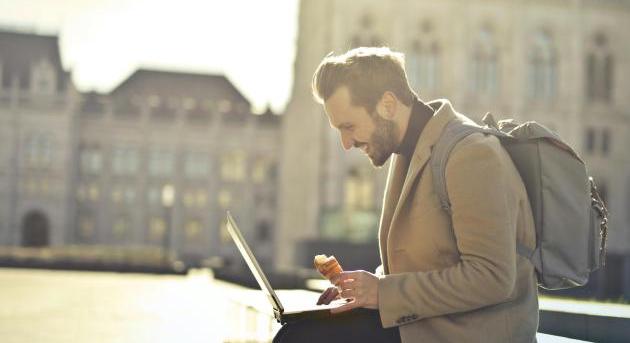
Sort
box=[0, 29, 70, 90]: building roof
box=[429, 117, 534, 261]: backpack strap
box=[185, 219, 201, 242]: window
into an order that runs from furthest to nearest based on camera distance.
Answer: box=[185, 219, 201, 242]: window < box=[0, 29, 70, 90]: building roof < box=[429, 117, 534, 261]: backpack strap

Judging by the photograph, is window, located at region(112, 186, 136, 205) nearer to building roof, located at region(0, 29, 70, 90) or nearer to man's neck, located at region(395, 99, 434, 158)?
building roof, located at region(0, 29, 70, 90)

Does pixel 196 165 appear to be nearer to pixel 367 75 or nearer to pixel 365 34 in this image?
pixel 365 34

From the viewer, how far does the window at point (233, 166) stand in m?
66.1

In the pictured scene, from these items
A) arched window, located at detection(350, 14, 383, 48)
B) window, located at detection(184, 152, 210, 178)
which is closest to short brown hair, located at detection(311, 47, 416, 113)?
arched window, located at detection(350, 14, 383, 48)

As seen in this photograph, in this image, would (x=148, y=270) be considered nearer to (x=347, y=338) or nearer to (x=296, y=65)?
(x=296, y=65)

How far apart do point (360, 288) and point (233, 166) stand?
63.7 meters

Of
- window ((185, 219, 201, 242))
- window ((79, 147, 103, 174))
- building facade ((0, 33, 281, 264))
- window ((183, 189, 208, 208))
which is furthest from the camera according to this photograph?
window ((183, 189, 208, 208))

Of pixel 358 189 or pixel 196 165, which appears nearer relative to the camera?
pixel 358 189

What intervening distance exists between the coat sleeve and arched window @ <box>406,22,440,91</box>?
3559 cm

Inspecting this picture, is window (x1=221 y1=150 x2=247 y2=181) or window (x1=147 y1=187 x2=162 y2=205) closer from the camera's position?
window (x1=147 y1=187 x2=162 y2=205)

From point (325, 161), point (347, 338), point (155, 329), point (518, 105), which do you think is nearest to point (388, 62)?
point (347, 338)

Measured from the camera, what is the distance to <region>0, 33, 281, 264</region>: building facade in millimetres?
60844

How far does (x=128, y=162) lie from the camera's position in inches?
2539

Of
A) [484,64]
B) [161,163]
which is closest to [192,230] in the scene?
[161,163]
